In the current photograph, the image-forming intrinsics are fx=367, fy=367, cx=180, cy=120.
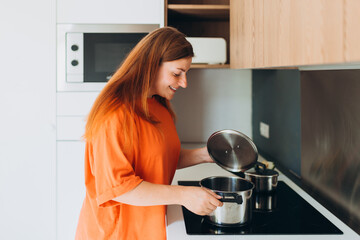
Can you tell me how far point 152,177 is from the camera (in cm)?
131

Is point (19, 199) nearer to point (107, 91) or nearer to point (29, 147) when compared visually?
point (29, 147)

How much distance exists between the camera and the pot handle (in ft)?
3.87

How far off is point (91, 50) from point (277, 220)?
4.72 feet

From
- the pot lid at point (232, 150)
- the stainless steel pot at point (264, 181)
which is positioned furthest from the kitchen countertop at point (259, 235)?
the pot lid at point (232, 150)

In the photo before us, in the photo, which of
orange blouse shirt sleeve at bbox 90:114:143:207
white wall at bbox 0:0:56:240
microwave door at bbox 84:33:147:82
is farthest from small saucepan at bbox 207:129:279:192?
white wall at bbox 0:0:56:240

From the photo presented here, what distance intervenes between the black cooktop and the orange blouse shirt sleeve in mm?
269

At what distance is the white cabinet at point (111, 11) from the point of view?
2.13 m

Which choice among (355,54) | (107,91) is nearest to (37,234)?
(107,91)

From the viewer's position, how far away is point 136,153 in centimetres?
124

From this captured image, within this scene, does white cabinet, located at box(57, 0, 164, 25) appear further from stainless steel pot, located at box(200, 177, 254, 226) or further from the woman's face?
stainless steel pot, located at box(200, 177, 254, 226)

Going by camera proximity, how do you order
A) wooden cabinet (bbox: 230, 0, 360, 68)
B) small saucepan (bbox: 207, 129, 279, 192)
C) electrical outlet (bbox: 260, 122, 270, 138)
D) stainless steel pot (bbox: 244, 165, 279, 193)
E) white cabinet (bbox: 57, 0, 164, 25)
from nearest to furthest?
wooden cabinet (bbox: 230, 0, 360, 68), small saucepan (bbox: 207, 129, 279, 192), stainless steel pot (bbox: 244, 165, 279, 193), white cabinet (bbox: 57, 0, 164, 25), electrical outlet (bbox: 260, 122, 270, 138)

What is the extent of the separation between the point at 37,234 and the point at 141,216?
1211mm

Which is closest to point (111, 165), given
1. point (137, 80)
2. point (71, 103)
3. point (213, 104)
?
point (137, 80)

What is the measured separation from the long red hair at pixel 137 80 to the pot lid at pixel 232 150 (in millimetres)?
341
